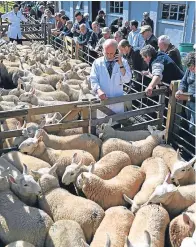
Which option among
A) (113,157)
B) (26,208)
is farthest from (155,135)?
(26,208)

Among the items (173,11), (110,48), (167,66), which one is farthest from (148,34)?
(173,11)

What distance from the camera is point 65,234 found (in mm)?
3518

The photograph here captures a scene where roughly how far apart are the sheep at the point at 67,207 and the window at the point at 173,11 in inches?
388

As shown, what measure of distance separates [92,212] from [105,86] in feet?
7.61

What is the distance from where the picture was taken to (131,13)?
14.6 metres

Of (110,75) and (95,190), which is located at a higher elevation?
(110,75)

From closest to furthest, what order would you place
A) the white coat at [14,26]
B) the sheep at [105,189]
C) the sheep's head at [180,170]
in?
the sheep at [105,189]
the sheep's head at [180,170]
the white coat at [14,26]

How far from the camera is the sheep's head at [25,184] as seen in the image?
13.4ft

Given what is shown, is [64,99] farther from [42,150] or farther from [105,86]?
[42,150]

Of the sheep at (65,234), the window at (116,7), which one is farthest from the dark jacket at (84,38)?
the sheep at (65,234)

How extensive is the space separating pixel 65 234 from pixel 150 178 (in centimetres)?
143

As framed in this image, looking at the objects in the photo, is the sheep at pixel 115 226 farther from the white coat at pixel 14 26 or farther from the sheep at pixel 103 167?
the white coat at pixel 14 26

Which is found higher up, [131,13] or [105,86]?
[131,13]

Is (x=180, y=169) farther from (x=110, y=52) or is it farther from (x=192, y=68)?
(x=110, y=52)
